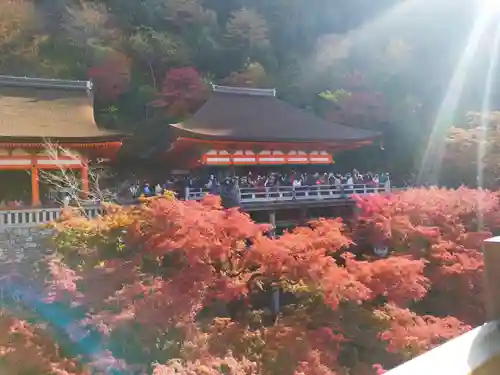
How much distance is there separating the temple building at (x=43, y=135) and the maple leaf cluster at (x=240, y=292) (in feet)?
10.5

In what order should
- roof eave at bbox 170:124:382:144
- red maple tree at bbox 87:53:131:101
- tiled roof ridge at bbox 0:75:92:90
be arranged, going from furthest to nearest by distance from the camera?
1. red maple tree at bbox 87:53:131:101
2. tiled roof ridge at bbox 0:75:92:90
3. roof eave at bbox 170:124:382:144

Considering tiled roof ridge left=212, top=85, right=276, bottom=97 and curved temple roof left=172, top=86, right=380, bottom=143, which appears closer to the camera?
curved temple roof left=172, top=86, right=380, bottom=143

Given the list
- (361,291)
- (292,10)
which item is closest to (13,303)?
(361,291)

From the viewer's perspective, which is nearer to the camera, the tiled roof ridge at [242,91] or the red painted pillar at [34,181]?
the red painted pillar at [34,181]

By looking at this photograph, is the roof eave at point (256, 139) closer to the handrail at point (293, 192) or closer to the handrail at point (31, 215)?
the handrail at point (293, 192)

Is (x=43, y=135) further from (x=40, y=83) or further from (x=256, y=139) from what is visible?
A: (x=256, y=139)

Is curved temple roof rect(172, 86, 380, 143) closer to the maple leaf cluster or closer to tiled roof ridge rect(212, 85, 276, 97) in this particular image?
tiled roof ridge rect(212, 85, 276, 97)

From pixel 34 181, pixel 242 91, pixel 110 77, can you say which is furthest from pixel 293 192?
pixel 110 77

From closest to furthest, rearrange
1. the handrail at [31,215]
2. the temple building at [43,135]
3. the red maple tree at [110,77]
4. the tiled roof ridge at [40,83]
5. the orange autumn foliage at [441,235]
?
the orange autumn foliage at [441,235]
the handrail at [31,215]
the temple building at [43,135]
the tiled roof ridge at [40,83]
the red maple tree at [110,77]

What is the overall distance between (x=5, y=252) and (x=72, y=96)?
7.11m

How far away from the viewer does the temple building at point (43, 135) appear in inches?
392

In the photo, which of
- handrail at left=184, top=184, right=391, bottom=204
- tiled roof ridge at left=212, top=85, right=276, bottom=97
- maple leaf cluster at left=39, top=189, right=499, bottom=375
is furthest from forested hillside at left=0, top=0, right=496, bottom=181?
maple leaf cluster at left=39, top=189, right=499, bottom=375

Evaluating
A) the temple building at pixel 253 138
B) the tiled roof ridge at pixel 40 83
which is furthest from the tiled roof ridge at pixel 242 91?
the tiled roof ridge at pixel 40 83

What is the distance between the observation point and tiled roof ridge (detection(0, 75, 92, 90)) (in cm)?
1316
